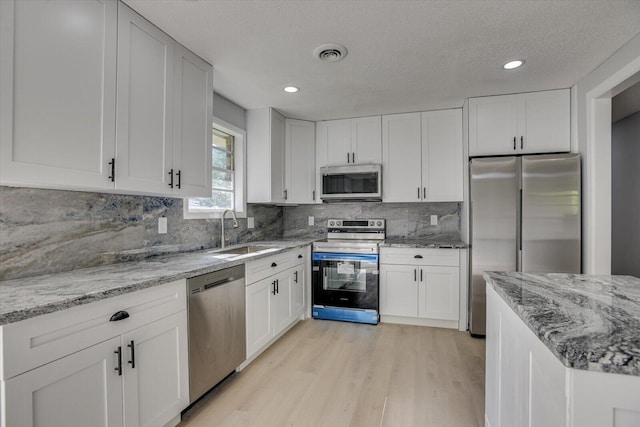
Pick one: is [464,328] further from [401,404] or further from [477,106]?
[477,106]

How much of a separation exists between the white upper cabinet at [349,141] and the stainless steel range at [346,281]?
101 centimetres

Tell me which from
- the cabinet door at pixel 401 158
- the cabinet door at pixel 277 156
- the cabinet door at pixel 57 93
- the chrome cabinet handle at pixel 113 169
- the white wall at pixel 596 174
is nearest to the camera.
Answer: the cabinet door at pixel 57 93

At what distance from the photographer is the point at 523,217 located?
2.85 meters

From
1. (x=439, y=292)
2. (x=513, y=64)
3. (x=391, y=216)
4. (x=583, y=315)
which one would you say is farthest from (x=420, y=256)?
(x=583, y=315)

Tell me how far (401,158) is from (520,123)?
1173 millimetres

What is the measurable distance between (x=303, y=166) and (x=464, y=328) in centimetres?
249

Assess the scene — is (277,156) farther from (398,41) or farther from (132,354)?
(132,354)

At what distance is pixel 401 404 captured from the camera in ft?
6.48

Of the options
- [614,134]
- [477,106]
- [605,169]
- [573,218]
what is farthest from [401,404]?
[614,134]

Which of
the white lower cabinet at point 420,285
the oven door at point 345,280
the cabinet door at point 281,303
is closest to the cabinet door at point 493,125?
the white lower cabinet at point 420,285

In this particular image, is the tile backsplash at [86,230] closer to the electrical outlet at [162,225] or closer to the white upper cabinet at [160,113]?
the electrical outlet at [162,225]

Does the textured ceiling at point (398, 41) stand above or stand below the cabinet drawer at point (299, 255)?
above

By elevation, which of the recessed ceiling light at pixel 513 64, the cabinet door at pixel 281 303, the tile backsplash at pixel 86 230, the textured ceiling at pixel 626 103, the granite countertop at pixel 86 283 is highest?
the textured ceiling at pixel 626 103

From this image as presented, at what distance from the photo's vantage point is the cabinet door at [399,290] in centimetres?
332
